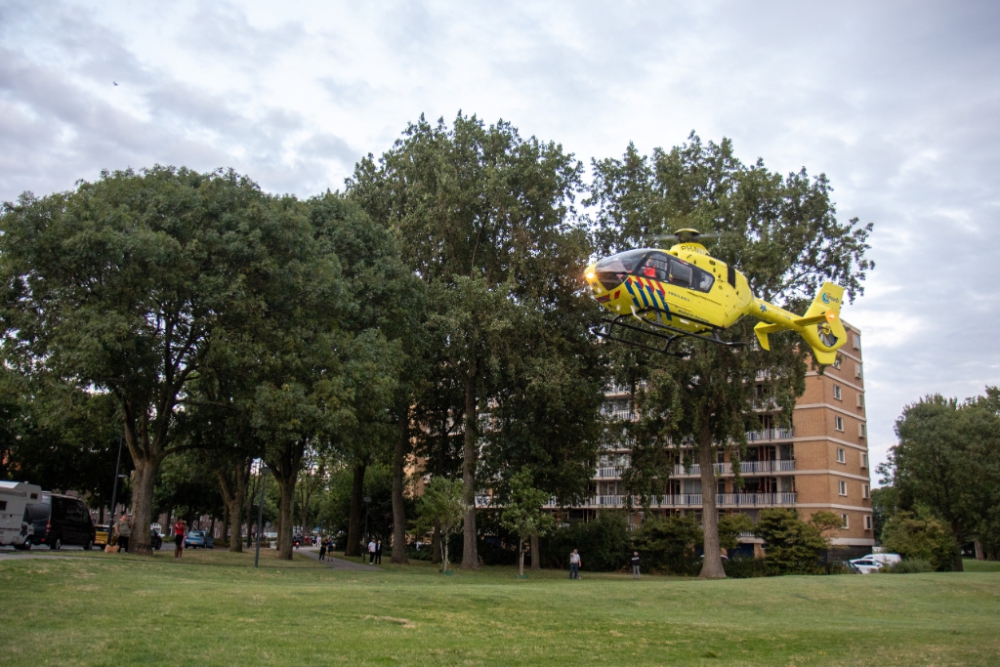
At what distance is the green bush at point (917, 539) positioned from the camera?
47.5 m

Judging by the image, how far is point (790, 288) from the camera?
39156mm

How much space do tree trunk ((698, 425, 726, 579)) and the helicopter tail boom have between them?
1929 cm

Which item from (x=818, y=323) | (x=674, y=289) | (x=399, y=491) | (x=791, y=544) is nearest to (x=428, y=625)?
(x=674, y=289)

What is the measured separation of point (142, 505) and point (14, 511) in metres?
4.21

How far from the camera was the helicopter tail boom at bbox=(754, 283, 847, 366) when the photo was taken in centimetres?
2058

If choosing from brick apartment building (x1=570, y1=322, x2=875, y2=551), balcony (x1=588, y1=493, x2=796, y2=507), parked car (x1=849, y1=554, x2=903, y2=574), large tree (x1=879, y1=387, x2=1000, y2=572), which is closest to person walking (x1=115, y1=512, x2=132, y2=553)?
brick apartment building (x1=570, y1=322, x2=875, y2=551)

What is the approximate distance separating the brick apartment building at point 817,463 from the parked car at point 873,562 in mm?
4416

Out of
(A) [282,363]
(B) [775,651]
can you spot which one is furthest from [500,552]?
(B) [775,651]

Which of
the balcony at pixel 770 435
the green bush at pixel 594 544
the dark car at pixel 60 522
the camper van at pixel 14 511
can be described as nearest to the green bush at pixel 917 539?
the balcony at pixel 770 435

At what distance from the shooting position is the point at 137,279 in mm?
25109

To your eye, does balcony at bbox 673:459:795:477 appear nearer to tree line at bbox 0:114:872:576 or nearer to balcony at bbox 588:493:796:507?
balcony at bbox 588:493:796:507

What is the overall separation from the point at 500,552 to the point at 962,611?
108 ft

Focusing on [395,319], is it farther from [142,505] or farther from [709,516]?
[709,516]

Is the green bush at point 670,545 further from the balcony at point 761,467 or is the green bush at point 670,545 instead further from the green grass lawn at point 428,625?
the green grass lawn at point 428,625
